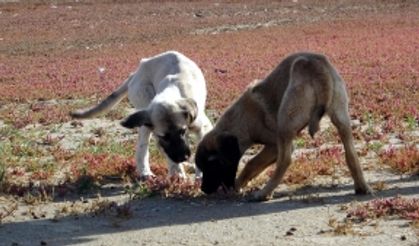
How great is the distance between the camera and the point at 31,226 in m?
7.30

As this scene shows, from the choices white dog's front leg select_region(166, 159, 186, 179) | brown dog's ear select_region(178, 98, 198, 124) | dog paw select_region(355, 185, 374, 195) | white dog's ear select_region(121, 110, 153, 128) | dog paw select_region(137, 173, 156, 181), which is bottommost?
dog paw select_region(137, 173, 156, 181)

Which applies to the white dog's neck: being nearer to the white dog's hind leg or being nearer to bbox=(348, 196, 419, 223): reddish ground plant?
the white dog's hind leg

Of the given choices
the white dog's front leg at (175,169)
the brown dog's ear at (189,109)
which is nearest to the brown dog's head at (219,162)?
the brown dog's ear at (189,109)

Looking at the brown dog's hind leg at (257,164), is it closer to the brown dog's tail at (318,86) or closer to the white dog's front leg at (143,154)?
the brown dog's tail at (318,86)

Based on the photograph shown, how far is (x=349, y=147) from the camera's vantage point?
25.8 feet

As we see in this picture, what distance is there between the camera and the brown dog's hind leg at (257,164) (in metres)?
8.30

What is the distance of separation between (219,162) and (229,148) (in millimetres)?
164

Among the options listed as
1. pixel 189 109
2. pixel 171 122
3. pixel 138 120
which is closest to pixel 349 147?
pixel 189 109

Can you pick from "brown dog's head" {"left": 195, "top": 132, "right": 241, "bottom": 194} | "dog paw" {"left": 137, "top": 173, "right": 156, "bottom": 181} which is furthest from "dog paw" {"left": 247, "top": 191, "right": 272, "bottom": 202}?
"dog paw" {"left": 137, "top": 173, "right": 156, "bottom": 181}

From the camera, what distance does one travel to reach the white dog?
8531 mm

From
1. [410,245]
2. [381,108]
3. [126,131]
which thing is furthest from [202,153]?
[381,108]

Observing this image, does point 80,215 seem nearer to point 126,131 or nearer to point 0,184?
point 0,184

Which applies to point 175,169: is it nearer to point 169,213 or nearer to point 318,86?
point 169,213

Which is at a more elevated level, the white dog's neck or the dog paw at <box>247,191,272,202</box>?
the white dog's neck
